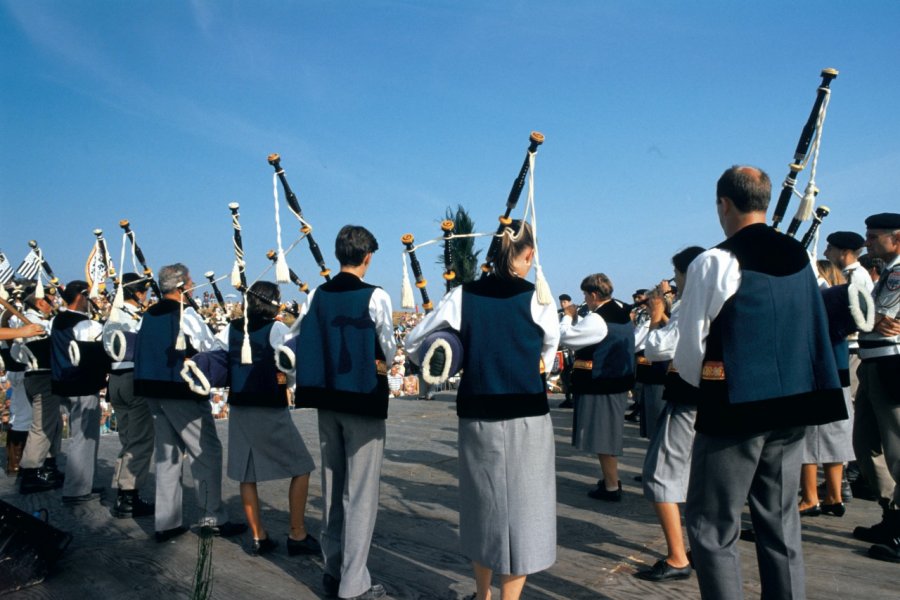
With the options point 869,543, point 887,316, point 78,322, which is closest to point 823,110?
point 887,316

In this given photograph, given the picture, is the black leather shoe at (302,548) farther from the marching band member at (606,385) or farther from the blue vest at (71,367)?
the blue vest at (71,367)

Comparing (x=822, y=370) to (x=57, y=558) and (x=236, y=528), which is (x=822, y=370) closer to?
(x=236, y=528)

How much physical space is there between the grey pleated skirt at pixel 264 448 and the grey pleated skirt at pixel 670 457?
7.13 ft

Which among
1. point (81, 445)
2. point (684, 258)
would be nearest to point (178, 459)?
point (81, 445)

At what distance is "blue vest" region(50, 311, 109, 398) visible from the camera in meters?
5.66

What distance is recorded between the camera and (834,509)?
4.79 m

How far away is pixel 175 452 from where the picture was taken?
479 cm

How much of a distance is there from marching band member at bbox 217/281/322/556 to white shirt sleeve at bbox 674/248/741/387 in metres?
2.59

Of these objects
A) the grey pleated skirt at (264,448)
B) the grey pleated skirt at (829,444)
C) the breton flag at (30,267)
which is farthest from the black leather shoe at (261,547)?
the breton flag at (30,267)

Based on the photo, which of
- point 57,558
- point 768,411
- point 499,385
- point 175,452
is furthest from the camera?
point 175,452

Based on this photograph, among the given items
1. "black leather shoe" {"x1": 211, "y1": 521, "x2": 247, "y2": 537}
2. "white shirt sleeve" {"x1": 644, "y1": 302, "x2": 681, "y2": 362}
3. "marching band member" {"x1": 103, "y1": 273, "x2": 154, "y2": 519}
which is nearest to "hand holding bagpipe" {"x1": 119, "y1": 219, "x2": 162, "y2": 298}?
"marching band member" {"x1": 103, "y1": 273, "x2": 154, "y2": 519}

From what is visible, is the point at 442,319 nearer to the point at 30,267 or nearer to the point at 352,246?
the point at 352,246

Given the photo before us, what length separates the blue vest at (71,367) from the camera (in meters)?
5.66

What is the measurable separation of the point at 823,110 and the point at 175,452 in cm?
474
